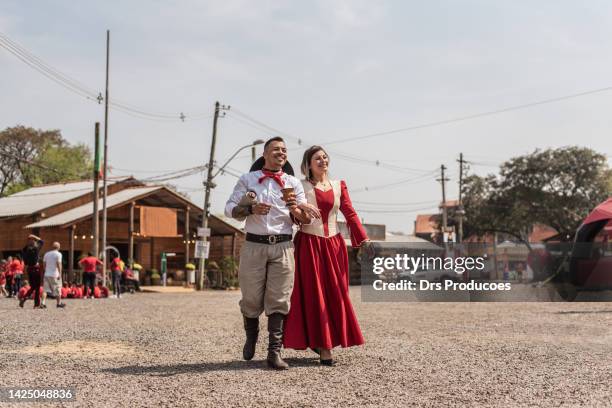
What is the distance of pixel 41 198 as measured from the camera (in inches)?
1609

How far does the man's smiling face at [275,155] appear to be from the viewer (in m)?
6.84

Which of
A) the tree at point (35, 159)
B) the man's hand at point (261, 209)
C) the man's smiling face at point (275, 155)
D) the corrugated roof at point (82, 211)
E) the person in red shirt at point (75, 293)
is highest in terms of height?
the tree at point (35, 159)

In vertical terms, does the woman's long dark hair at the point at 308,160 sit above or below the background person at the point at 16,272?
above

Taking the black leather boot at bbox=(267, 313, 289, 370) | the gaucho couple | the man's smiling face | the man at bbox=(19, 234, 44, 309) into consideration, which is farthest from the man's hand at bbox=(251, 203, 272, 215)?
the man at bbox=(19, 234, 44, 309)

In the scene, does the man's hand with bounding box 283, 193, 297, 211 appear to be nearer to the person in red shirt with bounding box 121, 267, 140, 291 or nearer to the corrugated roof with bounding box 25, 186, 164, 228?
the person in red shirt with bounding box 121, 267, 140, 291

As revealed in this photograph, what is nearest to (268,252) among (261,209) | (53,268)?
(261,209)

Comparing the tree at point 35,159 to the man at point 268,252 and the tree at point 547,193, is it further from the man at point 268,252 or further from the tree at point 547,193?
the man at point 268,252

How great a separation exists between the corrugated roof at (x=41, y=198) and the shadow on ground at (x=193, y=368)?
3066 cm

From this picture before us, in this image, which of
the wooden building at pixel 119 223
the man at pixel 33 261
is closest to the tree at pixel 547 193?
the wooden building at pixel 119 223

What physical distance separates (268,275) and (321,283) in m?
0.54

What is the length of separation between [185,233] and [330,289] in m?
32.7

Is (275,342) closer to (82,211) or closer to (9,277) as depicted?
(9,277)

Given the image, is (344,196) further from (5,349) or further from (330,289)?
(5,349)

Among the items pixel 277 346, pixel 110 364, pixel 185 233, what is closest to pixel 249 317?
pixel 277 346
